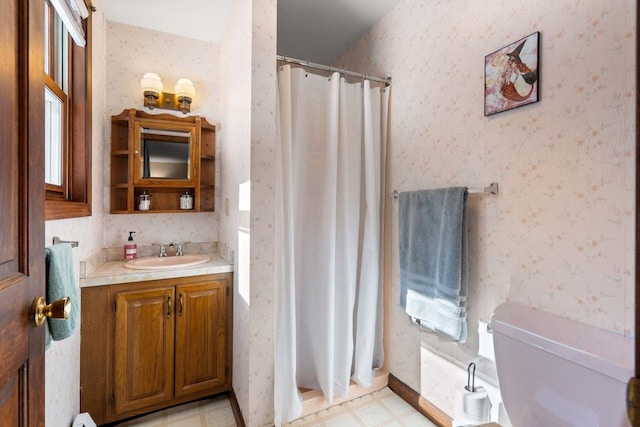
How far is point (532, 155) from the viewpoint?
4.00ft

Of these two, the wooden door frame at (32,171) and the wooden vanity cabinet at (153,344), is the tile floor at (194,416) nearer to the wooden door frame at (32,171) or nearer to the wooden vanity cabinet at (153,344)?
the wooden vanity cabinet at (153,344)

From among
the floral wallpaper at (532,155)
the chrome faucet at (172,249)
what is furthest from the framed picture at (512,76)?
the chrome faucet at (172,249)

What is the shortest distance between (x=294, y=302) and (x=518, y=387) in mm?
1081

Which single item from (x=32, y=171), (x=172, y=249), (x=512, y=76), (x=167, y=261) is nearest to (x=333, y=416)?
(x=167, y=261)

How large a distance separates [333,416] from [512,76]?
6.44ft

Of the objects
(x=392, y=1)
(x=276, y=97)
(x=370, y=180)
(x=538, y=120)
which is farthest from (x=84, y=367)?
(x=392, y=1)

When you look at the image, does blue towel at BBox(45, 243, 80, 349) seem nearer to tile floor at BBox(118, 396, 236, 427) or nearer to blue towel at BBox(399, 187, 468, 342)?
tile floor at BBox(118, 396, 236, 427)

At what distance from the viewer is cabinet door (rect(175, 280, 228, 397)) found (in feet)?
6.06

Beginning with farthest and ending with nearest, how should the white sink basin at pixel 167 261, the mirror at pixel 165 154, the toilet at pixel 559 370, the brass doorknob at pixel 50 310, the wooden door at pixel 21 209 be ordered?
the mirror at pixel 165 154, the white sink basin at pixel 167 261, the toilet at pixel 559 370, the brass doorknob at pixel 50 310, the wooden door at pixel 21 209

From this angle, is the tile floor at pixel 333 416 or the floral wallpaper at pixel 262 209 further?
the tile floor at pixel 333 416

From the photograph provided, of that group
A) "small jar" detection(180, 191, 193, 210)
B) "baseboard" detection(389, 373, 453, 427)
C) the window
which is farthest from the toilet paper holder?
"small jar" detection(180, 191, 193, 210)

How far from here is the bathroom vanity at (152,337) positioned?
1662 millimetres

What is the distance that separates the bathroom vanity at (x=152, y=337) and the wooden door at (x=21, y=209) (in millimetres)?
1094

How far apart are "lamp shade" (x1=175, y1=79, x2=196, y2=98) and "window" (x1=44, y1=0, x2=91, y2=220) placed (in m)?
0.61
